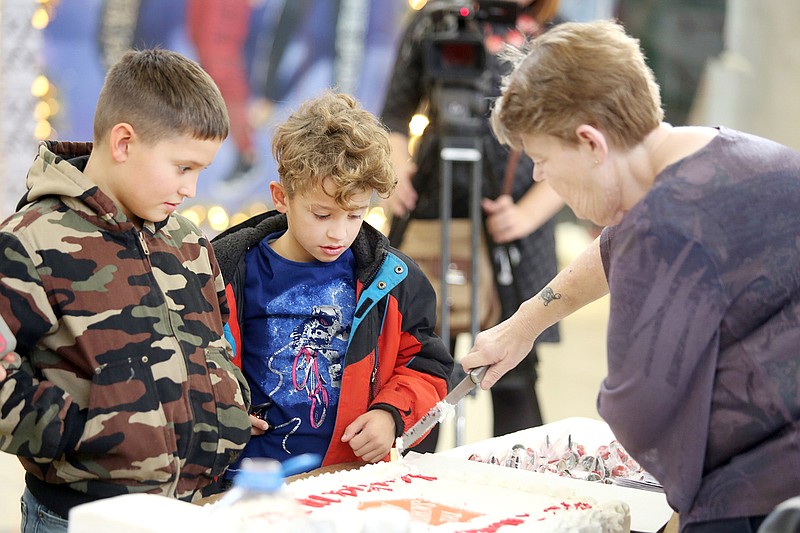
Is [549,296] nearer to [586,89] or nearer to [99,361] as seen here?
[586,89]

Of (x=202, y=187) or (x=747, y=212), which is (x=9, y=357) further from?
(x=202, y=187)

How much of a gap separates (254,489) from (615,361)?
0.49 m

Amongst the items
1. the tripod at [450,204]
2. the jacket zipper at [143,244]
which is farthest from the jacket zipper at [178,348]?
the tripod at [450,204]

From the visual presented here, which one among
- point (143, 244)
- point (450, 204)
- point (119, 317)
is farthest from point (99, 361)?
point (450, 204)

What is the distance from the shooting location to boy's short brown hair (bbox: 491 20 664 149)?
1.30 m

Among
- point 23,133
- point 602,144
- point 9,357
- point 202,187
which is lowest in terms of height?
point 202,187

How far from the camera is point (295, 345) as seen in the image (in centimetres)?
175

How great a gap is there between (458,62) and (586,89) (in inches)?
57.8

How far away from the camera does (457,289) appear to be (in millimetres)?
2863

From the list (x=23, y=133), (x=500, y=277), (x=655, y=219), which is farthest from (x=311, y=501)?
(x=23, y=133)

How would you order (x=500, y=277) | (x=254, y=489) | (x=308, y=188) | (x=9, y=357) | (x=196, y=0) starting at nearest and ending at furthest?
1. (x=254, y=489)
2. (x=9, y=357)
3. (x=308, y=188)
4. (x=500, y=277)
5. (x=196, y=0)

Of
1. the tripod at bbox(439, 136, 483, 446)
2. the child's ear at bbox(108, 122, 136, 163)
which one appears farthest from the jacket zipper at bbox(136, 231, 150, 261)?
the tripod at bbox(439, 136, 483, 446)

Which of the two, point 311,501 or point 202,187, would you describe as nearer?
point 311,501

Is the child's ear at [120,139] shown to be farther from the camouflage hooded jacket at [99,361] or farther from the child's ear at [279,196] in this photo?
the child's ear at [279,196]
